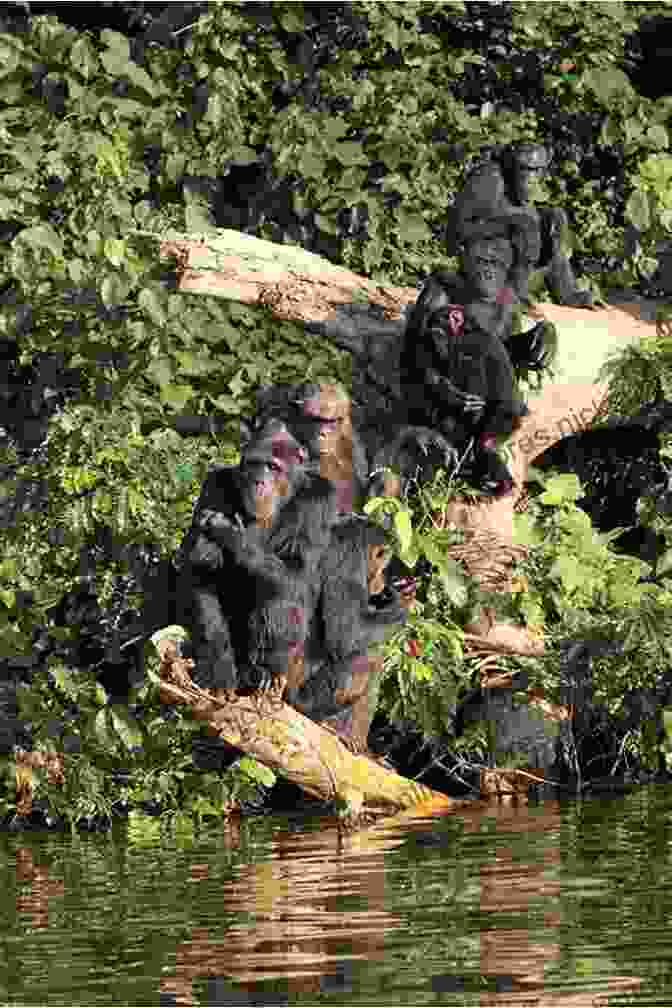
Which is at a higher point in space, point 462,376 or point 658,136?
point 462,376

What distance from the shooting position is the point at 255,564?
33.5 feet

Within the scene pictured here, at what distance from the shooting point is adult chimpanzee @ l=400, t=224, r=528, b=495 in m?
12.1

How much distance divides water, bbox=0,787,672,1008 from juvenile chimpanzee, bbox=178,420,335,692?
0.67 meters

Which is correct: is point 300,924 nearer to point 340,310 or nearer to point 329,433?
point 329,433

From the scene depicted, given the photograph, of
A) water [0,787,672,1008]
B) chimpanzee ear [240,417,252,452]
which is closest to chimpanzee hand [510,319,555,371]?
chimpanzee ear [240,417,252,452]

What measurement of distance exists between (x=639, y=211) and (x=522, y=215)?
1.47 m

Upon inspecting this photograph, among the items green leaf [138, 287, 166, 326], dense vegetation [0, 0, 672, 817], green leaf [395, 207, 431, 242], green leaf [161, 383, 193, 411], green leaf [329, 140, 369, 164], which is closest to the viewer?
dense vegetation [0, 0, 672, 817]

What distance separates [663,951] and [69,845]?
4.00m

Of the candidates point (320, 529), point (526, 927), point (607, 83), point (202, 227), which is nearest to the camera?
point (526, 927)

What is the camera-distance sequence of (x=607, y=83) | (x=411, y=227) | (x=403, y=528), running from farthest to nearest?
(x=607, y=83)
(x=411, y=227)
(x=403, y=528)

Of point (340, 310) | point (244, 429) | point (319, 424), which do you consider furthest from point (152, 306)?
point (319, 424)

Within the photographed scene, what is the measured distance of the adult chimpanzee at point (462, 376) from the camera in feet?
39.7

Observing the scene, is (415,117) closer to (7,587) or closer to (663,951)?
(7,587)

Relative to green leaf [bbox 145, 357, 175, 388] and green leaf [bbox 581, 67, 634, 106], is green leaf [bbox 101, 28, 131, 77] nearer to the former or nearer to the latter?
green leaf [bbox 581, 67, 634, 106]
